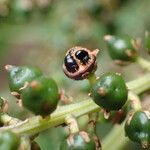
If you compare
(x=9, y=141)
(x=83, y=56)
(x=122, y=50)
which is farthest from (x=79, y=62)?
(x=122, y=50)

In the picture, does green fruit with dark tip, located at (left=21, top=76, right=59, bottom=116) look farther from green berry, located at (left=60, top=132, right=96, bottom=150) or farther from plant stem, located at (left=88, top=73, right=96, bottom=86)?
plant stem, located at (left=88, top=73, right=96, bottom=86)

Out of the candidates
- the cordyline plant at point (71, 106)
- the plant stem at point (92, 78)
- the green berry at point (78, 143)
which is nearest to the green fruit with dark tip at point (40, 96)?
the cordyline plant at point (71, 106)

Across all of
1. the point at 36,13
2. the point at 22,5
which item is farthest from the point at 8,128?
the point at 36,13

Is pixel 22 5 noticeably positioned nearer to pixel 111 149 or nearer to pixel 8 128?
pixel 111 149

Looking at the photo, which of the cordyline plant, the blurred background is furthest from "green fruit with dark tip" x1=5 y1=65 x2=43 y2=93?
Answer: the blurred background

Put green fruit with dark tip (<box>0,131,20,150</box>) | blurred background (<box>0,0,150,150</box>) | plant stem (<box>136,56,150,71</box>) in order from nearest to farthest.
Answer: green fruit with dark tip (<box>0,131,20,150</box>) → plant stem (<box>136,56,150,71</box>) → blurred background (<box>0,0,150,150</box>)

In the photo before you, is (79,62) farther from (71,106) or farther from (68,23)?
(68,23)
